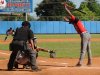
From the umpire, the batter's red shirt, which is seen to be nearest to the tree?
the batter's red shirt

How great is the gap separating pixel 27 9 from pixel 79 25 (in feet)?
143

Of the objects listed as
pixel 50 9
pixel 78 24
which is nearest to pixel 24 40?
pixel 78 24

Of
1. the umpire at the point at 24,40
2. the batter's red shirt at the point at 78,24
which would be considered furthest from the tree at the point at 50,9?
the umpire at the point at 24,40

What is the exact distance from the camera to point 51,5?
9131cm

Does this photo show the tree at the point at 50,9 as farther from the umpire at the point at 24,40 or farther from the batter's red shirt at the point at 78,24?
the umpire at the point at 24,40

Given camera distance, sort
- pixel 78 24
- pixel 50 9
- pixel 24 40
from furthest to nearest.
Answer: pixel 50 9 → pixel 78 24 → pixel 24 40

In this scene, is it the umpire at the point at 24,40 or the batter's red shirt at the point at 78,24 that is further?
the batter's red shirt at the point at 78,24

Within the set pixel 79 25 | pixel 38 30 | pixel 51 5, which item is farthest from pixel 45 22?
pixel 79 25

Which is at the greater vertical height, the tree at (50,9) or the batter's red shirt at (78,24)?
the batter's red shirt at (78,24)

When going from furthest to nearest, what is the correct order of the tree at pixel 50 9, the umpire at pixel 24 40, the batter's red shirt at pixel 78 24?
1. the tree at pixel 50 9
2. the batter's red shirt at pixel 78 24
3. the umpire at pixel 24 40

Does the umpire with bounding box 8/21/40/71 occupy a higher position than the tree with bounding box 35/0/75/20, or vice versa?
the umpire with bounding box 8/21/40/71

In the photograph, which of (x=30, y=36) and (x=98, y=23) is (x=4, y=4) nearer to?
(x=98, y=23)

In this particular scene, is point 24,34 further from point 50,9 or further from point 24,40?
point 50,9

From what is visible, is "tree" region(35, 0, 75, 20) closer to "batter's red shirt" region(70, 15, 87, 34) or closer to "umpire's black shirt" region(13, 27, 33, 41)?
"batter's red shirt" region(70, 15, 87, 34)
